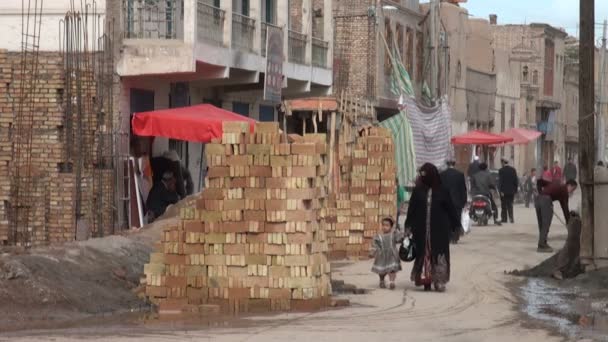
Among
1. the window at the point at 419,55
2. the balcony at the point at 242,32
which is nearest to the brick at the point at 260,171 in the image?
the balcony at the point at 242,32

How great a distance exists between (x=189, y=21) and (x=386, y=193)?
495cm

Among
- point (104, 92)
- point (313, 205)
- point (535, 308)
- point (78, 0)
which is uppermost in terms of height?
point (78, 0)

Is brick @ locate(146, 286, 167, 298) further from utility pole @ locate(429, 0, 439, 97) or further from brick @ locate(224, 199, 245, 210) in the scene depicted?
utility pole @ locate(429, 0, 439, 97)

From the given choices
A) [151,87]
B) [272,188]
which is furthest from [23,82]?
[272,188]

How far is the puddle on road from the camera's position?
1405cm

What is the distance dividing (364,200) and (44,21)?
21.1ft

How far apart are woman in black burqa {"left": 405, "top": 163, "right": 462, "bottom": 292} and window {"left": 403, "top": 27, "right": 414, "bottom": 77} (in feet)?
111

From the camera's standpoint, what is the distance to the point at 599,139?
65.6m

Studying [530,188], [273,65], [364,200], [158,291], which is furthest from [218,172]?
[530,188]

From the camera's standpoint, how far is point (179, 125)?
78.3 feet

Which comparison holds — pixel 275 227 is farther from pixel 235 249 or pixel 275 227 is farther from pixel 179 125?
pixel 179 125

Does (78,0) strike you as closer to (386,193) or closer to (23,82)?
(23,82)

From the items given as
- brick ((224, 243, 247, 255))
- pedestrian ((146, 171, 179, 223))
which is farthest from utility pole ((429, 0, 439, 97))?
brick ((224, 243, 247, 255))

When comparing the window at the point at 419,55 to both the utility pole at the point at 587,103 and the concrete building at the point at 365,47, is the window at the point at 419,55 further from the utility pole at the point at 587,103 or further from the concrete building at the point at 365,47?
the utility pole at the point at 587,103
